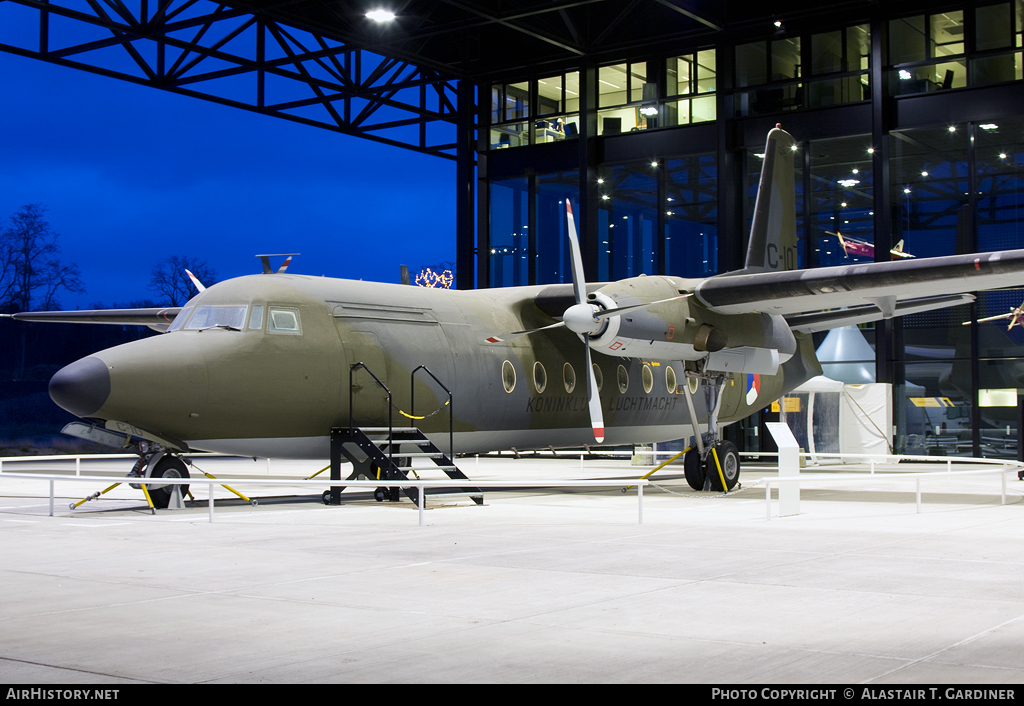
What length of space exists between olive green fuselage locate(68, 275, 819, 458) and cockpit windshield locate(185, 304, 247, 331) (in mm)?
75

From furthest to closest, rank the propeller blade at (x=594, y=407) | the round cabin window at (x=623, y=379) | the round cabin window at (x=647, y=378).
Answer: the round cabin window at (x=647, y=378)
the round cabin window at (x=623, y=379)
the propeller blade at (x=594, y=407)

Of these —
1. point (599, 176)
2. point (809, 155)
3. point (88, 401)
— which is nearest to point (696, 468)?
point (88, 401)

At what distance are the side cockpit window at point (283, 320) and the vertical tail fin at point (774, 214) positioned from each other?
9374 millimetres

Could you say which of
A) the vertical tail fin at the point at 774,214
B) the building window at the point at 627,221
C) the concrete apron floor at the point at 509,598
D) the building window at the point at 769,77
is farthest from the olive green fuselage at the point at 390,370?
the building window at the point at 769,77

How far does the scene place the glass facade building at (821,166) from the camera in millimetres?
27578

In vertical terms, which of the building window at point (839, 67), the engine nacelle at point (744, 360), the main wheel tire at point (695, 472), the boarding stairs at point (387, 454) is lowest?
the main wheel tire at point (695, 472)

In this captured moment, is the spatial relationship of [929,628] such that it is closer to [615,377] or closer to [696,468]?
[696,468]

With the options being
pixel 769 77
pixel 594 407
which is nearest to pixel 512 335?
pixel 594 407

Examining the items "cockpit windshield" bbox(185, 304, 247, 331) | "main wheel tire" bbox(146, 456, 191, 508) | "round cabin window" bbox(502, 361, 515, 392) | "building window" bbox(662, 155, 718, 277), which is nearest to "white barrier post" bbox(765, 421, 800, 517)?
"round cabin window" bbox(502, 361, 515, 392)

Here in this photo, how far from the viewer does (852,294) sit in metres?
16.9

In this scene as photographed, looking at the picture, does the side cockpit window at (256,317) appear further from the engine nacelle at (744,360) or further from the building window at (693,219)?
the building window at (693,219)

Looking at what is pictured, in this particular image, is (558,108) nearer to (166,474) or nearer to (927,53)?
(927,53)

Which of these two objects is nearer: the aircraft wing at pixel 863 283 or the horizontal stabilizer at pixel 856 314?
the aircraft wing at pixel 863 283

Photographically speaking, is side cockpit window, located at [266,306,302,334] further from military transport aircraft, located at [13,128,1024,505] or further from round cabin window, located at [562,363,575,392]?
round cabin window, located at [562,363,575,392]
